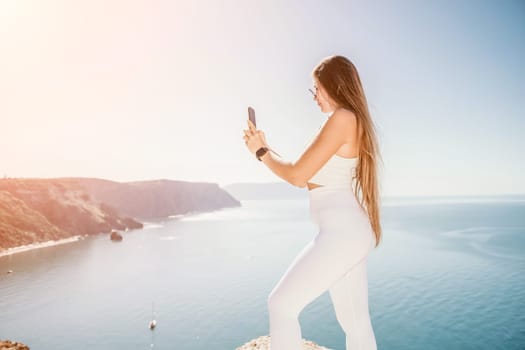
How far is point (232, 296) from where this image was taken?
55500 mm

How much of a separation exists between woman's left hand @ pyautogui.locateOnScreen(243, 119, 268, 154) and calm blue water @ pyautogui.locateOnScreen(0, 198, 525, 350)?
40.5 m

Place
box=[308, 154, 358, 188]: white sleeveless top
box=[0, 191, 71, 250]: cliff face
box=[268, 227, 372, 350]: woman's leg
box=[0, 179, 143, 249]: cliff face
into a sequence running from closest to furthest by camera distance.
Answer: box=[268, 227, 372, 350]: woman's leg, box=[308, 154, 358, 188]: white sleeveless top, box=[0, 191, 71, 250]: cliff face, box=[0, 179, 143, 249]: cliff face

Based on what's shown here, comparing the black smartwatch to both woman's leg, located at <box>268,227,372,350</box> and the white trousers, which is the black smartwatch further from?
woman's leg, located at <box>268,227,372,350</box>

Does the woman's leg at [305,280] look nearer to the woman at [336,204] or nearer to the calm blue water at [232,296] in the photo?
the woman at [336,204]

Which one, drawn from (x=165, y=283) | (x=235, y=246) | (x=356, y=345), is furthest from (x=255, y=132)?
(x=235, y=246)

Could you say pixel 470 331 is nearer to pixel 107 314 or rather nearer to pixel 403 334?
pixel 403 334

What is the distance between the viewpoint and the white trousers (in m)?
1.85

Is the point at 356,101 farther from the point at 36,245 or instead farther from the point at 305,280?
the point at 36,245

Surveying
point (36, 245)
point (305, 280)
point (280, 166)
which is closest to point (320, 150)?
point (280, 166)

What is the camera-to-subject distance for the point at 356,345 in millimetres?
2195

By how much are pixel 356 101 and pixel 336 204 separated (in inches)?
26.5

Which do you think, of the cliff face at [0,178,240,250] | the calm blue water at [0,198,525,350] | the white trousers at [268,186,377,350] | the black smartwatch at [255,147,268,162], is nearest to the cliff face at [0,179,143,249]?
the cliff face at [0,178,240,250]

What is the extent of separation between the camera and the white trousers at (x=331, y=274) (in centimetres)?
185

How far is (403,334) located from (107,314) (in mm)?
42294
